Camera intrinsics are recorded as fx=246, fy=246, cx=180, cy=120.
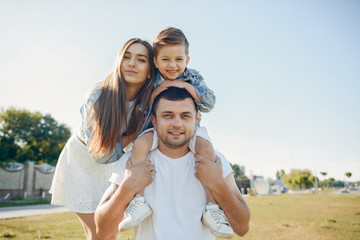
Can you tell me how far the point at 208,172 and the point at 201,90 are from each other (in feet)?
4.09

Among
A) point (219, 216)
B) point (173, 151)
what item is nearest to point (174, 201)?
point (219, 216)

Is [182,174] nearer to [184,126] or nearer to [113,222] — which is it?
[184,126]

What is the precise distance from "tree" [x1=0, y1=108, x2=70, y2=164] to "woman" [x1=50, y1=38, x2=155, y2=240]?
1423 inches

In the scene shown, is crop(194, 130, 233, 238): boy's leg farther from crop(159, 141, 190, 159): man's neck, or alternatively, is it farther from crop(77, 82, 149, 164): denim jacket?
crop(77, 82, 149, 164): denim jacket

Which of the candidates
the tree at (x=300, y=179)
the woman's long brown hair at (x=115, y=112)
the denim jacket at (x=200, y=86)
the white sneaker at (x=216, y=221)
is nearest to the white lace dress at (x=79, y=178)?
the woman's long brown hair at (x=115, y=112)

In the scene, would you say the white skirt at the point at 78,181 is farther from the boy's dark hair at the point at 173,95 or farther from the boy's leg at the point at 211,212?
the boy's leg at the point at 211,212

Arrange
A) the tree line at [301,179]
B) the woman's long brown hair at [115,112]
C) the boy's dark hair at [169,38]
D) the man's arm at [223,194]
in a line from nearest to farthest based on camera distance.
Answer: the man's arm at [223,194]
the woman's long brown hair at [115,112]
the boy's dark hair at [169,38]
the tree line at [301,179]

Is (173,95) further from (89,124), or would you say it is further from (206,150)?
(89,124)

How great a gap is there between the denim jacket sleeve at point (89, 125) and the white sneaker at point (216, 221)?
51.2 inches

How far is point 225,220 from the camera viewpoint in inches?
92.4

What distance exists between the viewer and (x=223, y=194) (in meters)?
2.46

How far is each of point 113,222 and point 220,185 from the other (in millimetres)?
1107

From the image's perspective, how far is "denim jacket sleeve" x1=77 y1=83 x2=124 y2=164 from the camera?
292 centimetres

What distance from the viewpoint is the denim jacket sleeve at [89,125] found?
2920 mm
